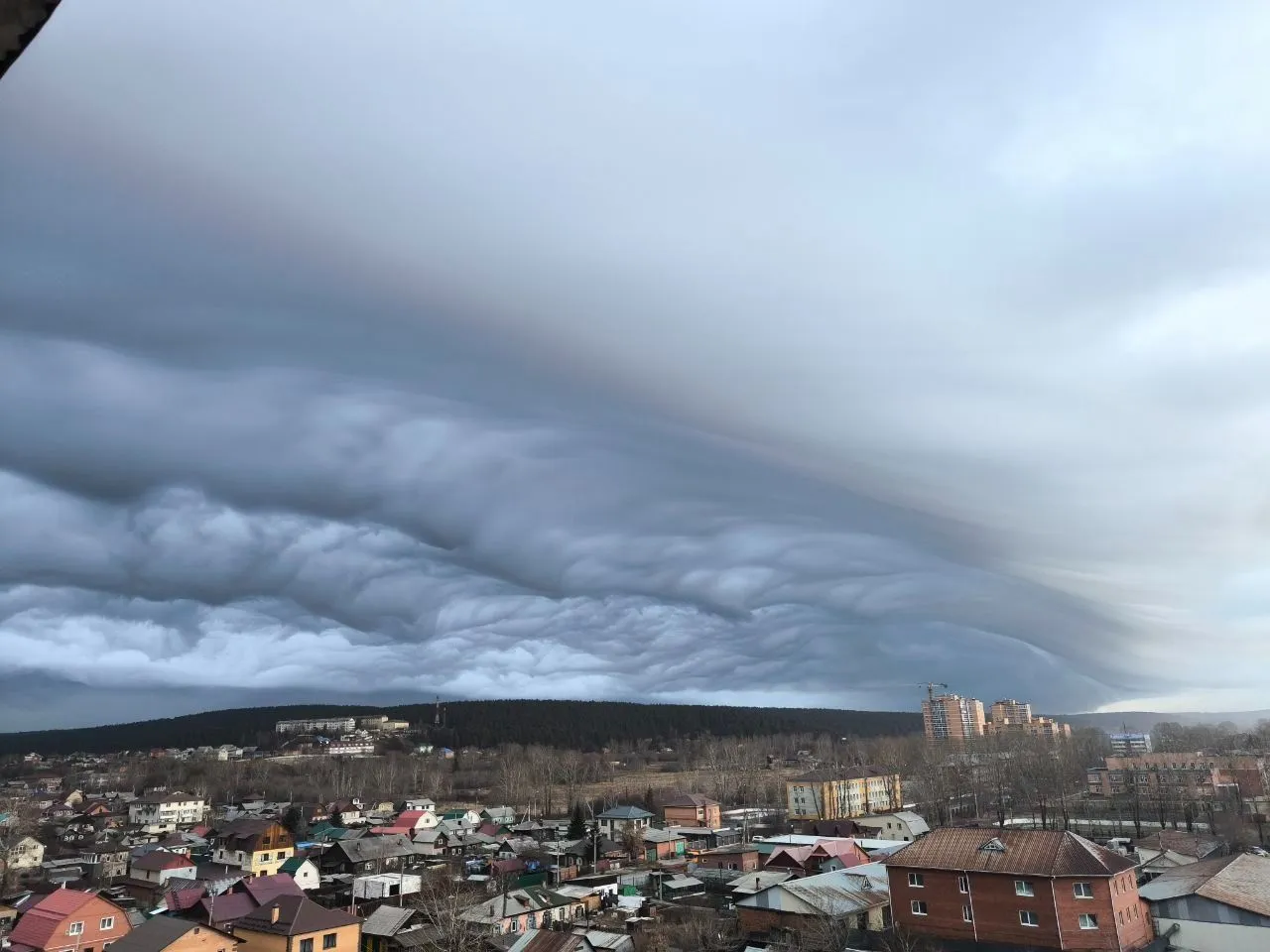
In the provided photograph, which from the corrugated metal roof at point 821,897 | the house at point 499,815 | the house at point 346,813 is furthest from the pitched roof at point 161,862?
the corrugated metal roof at point 821,897

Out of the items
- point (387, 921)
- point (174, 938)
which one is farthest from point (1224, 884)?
point (174, 938)

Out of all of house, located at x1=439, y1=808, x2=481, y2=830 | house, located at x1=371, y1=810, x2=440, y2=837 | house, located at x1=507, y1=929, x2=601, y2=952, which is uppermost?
house, located at x1=507, y1=929, x2=601, y2=952

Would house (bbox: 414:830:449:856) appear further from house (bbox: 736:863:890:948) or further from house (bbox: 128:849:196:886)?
house (bbox: 736:863:890:948)

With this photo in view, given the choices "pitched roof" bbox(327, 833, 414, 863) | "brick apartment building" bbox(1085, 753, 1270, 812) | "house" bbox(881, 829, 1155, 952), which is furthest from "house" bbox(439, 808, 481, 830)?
"brick apartment building" bbox(1085, 753, 1270, 812)

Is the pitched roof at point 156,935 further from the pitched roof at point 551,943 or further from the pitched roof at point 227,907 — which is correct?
the pitched roof at point 551,943

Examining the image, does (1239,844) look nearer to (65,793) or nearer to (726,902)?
(726,902)

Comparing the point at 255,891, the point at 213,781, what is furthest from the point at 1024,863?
the point at 213,781

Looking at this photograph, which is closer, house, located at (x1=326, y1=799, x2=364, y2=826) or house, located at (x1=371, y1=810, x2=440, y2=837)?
house, located at (x1=371, y1=810, x2=440, y2=837)
